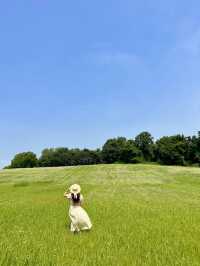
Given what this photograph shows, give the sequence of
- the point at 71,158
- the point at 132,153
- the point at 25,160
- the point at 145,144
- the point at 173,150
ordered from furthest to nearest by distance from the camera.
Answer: the point at 25,160
the point at 71,158
the point at 145,144
the point at 132,153
the point at 173,150

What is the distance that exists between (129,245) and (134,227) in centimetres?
387

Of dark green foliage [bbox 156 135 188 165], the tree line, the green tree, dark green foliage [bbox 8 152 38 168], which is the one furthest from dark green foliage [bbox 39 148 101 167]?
dark green foliage [bbox 156 135 188 165]

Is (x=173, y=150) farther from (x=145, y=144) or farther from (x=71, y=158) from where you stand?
(x=71, y=158)

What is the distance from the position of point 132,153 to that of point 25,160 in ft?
144

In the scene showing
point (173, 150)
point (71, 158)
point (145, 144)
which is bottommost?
point (173, 150)

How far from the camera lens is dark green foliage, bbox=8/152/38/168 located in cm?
15900

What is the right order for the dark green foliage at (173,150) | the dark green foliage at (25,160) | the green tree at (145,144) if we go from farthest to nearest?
1. the dark green foliage at (25,160)
2. the green tree at (145,144)
3. the dark green foliage at (173,150)

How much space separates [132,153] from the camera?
13938 cm

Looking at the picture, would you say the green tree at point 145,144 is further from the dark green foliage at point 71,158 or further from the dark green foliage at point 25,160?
the dark green foliage at point 25,160

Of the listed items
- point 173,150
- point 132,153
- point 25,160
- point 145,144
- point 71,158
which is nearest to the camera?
point 173,150

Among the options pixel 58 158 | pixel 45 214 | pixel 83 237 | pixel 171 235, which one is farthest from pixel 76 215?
pixel 58 158

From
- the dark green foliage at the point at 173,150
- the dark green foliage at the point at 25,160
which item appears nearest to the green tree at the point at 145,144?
the dark green foliage at the point at 173,150

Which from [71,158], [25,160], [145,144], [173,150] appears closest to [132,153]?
[145,144]

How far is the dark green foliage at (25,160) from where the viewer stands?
159 metres
